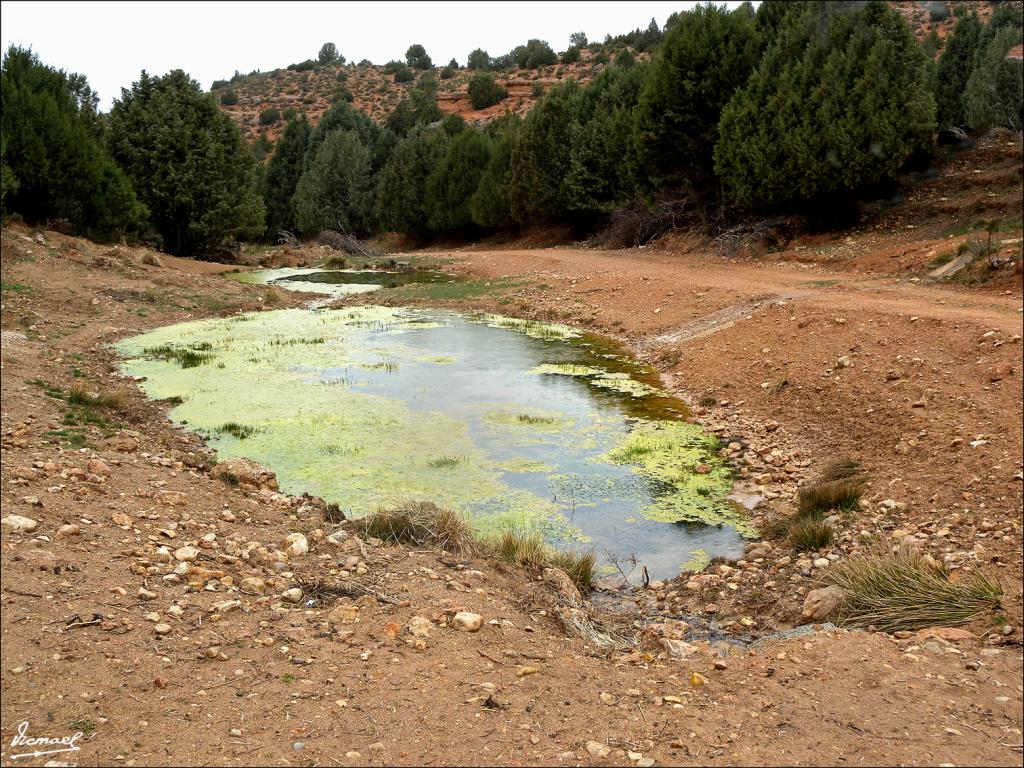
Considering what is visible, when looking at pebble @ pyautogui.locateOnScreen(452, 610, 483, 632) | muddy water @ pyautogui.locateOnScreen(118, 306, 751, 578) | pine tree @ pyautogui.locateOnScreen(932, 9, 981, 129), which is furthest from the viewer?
pine tree @ pyautogui.locateOnScreen(932, 9, 981, 129)

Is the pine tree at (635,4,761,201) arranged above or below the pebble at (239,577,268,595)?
above

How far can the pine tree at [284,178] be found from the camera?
53.3m

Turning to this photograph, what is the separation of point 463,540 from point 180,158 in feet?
103

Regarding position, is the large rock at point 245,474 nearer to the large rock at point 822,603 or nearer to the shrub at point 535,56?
the large rock at point 822,603

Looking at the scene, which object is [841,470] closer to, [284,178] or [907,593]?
[907,593]

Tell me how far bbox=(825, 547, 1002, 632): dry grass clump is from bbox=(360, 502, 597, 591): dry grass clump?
1694mm

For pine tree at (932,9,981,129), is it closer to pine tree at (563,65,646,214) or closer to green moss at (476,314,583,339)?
pine tree at (563,65,646,214)

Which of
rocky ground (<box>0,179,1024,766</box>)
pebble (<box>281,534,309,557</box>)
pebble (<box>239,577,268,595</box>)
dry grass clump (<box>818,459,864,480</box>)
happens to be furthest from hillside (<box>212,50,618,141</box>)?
pebble (<box>239,577,268,595</box>)

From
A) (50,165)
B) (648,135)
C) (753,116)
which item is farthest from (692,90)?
(50,165)

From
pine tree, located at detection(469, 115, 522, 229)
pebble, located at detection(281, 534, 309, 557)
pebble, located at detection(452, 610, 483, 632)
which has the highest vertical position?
pine tree, located at detection(469, 115, 522, 229)

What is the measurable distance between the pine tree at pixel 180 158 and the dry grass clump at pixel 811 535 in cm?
3036

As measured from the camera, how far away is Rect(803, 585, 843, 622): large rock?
5012 mm

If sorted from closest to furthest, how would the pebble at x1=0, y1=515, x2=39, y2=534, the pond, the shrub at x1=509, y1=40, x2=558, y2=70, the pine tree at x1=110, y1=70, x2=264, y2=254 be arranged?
the pebble at x1=0, y1=515, x2=39, y2=534 < the pond < the pine tree at x1=110, y1=70, x2=264, y2=254 < the shrub at x1=509, y1=40, x2=558, y2=70

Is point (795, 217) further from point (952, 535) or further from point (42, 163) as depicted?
point (42, 163)
